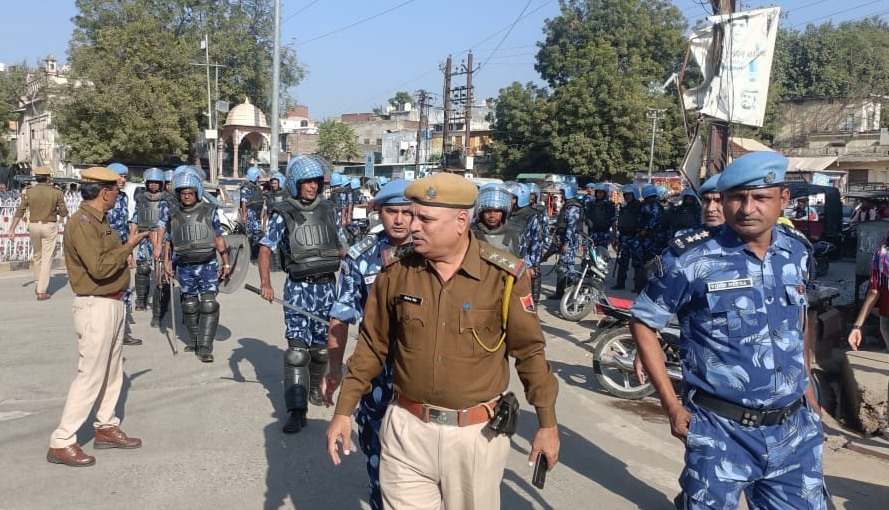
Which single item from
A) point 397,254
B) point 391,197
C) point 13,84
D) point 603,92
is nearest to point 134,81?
point 603,92

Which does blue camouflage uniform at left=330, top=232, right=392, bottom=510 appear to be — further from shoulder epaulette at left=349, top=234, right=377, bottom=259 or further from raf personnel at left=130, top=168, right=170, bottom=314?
raf personnel at left=130, top=168, right=170, bottom=314

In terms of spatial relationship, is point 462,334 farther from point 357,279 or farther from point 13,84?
point 13,84

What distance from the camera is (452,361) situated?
2.69 meters

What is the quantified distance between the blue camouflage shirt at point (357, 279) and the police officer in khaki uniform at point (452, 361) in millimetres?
759

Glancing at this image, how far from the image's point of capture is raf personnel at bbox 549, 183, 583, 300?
39.2 feet

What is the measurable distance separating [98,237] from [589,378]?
483 centimetres

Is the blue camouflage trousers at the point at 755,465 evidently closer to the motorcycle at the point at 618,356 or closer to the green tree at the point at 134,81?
the motorcycle at the point at 618,356

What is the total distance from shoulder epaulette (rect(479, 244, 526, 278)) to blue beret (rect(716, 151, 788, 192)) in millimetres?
879

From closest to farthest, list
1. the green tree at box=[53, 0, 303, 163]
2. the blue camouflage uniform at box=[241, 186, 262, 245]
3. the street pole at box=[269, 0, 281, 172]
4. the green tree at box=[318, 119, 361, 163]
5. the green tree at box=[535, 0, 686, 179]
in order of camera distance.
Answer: the blue camouflage uniform at box=[241, 186, 262, 245], the street pole at box=[269, 0, 281, 172], the green tree at box=[53, 0, 303, 163], the green tree at box=[535, 0, 686, 179], the green tree at box=[318, 119, 361, 163]

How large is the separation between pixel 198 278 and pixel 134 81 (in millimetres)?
30392

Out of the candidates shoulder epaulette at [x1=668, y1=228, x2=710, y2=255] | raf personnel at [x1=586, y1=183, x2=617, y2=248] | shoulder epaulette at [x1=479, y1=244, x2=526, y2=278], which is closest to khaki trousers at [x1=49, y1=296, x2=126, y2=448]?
shoulder epaulette at [x1=479, y1=244, x2=526, y2=278]

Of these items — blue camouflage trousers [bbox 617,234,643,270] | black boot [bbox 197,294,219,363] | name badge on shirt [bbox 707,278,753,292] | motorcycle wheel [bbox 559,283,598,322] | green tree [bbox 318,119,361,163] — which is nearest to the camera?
name badge on shirt [bbox 707,278,753,292]

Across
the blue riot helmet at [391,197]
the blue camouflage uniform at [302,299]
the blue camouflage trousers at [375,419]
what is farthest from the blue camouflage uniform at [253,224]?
the blue camouflage trousers at [375,419]

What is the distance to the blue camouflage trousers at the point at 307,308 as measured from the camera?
586 centimetres
